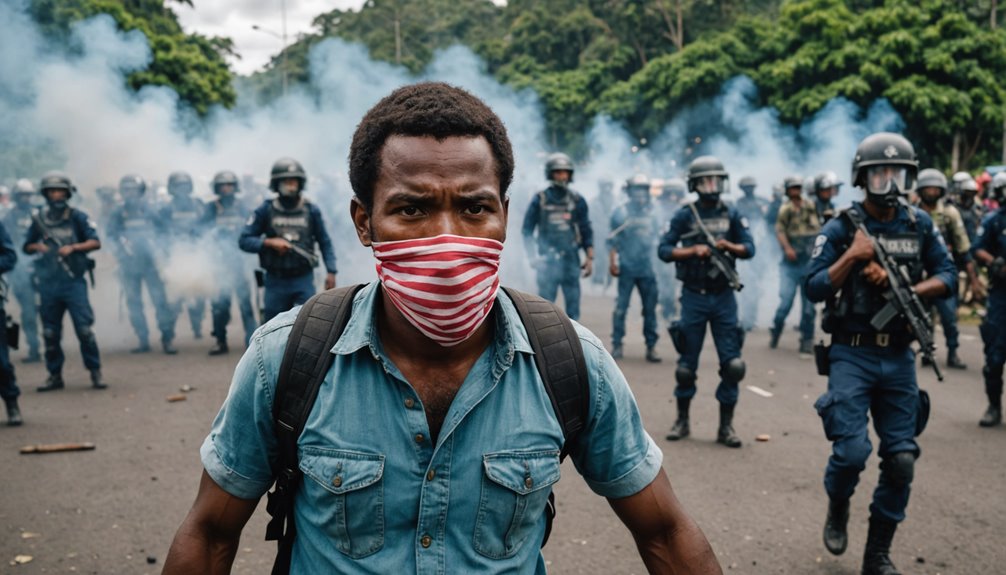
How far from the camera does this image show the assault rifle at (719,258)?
6.28 m

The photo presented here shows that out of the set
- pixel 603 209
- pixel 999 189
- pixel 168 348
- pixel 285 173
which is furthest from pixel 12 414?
pixel 603 209

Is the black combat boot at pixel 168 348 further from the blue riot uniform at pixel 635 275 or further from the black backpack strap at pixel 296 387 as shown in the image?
the black backpack strap at pixel 296 387

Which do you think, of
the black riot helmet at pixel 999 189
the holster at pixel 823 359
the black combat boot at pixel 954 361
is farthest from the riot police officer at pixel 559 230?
the holster at pixel 823 359

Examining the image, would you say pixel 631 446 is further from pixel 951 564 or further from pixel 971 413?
pixel 971 413

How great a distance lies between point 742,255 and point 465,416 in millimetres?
5340

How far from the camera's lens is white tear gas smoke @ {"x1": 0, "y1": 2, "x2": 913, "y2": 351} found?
1605cm

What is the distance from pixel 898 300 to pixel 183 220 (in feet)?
32.7

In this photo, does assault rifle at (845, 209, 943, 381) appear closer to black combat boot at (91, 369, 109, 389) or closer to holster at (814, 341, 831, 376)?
holster at (814, 341, 831, 376)

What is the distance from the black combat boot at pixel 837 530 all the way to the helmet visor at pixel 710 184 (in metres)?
3.14

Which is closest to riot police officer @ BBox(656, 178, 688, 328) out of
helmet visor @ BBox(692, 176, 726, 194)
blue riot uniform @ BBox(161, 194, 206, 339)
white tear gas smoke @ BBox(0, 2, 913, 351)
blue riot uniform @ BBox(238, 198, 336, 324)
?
white tear gas smoke @ BBox(0, 2, 913, 351)

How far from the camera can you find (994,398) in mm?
6688

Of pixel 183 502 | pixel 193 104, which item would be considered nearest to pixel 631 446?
pixel 183 502

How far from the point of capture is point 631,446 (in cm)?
180

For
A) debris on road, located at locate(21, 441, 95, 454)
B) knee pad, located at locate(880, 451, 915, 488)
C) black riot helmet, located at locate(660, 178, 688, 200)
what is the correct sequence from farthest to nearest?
black riot helmet, located at locate(660, 178, 688, 200) < debris on road, located at locate(21, 441, 95, 454) < knee pad, located at locate(880, 451, 915, 488)
